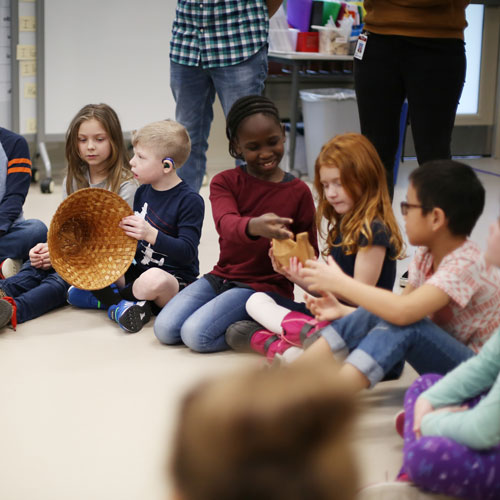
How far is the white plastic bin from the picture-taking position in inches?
187

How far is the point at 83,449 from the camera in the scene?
64.1 inches

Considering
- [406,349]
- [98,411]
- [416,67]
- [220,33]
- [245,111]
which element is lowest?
[98,411]

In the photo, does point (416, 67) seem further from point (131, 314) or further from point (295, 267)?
point (131, 314)

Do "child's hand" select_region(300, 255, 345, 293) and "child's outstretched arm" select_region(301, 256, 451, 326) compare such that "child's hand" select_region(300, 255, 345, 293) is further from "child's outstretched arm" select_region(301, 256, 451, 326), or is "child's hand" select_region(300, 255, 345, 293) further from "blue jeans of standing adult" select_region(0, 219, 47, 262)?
"blue jeans of standing adult" select_region(0, 219, 47, 262)

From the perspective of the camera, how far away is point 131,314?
2330 mm

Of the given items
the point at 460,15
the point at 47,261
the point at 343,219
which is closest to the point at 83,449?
the point at 343,219

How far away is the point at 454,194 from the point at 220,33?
1669 millimetres

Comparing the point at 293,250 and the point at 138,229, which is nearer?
the point at 293,250

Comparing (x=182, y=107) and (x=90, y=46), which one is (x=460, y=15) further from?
(x=90, y=46)

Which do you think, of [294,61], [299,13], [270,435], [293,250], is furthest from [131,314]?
[299,13]

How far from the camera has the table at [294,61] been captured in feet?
15.3

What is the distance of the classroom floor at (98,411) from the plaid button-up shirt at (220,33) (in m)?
1.12

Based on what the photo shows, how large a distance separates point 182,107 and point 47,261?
3.11 ft

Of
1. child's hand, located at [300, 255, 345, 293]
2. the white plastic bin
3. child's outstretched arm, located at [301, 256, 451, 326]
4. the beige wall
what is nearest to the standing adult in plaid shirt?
child's hand, located at [300, 255, 345, 293]
